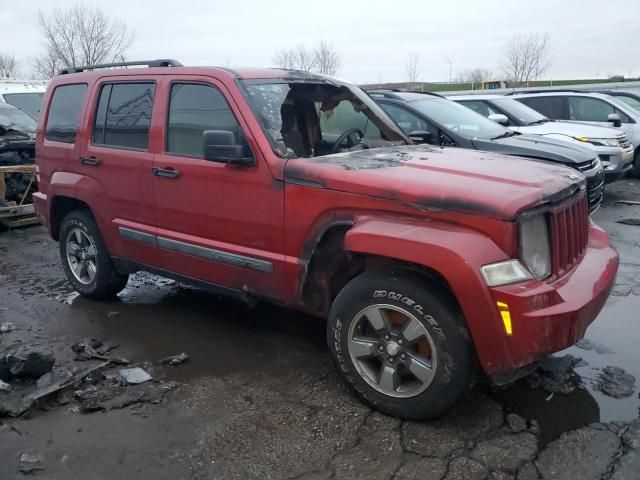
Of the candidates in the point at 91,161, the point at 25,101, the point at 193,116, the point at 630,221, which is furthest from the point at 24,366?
the point at 25,101

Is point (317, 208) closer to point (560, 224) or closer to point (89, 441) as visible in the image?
point (560, 224)

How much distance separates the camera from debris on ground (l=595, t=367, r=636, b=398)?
3580 mm

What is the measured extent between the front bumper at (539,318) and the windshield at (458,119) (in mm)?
4485

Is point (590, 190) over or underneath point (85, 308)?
over

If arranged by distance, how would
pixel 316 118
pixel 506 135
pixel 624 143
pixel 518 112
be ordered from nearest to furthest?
pixel 316 118
pixel 506 135
pixel 518 112
pixel 624 143

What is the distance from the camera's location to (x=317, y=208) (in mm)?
3541

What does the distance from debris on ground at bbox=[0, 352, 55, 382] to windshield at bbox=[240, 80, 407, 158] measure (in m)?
2.01

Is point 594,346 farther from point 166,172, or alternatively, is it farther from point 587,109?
point 587,109

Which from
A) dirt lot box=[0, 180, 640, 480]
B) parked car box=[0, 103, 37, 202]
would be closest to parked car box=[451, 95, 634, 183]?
dirt lot box=[0, 180, 640, 480]

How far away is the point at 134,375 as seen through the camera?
12.9ft

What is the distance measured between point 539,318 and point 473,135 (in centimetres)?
488

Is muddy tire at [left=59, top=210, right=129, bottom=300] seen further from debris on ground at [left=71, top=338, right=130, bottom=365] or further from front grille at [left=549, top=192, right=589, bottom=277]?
front grille at [left=549, top=192, right=589, bottom=277]

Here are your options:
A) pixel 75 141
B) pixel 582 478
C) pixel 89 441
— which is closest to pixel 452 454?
pixel 582 478

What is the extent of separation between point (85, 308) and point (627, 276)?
5.04m
